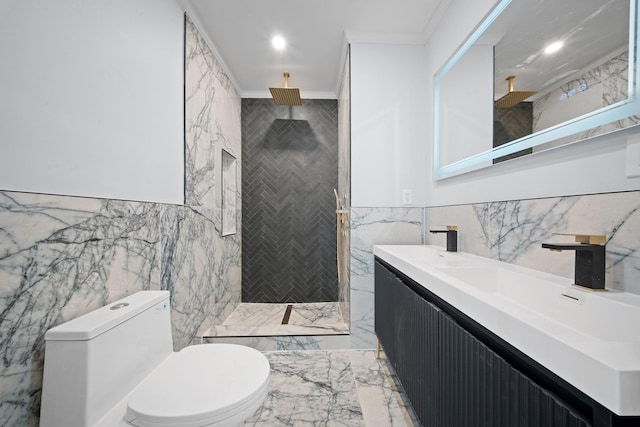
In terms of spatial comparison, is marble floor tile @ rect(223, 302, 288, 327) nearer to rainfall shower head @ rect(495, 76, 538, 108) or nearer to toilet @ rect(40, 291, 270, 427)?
toilet @ rect(40, 291, 270, 427)

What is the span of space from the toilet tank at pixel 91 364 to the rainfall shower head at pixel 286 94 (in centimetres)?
235

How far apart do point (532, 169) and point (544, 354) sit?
2.98ft

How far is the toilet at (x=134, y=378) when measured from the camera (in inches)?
33.3

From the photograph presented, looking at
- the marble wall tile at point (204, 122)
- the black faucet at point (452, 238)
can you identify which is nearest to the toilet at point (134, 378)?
the marble wall tile at point (204, 122)

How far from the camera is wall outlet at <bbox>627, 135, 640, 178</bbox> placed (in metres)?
0.77

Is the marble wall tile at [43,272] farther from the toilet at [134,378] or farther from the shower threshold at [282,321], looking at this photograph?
the shower threshold at [282,321]

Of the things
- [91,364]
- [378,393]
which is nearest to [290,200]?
[378,393]

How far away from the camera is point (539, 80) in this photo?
114cm

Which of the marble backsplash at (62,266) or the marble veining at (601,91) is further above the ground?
the marble veining at (601,91)

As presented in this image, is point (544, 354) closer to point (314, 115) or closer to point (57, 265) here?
point (57, 265)

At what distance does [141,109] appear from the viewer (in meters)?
1.41

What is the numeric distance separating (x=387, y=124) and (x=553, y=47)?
121cm

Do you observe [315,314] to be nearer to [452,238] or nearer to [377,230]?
[377,230]

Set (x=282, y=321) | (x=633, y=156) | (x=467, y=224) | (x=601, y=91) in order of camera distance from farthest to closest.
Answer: (x=282, y=321) → (x=467, y=224) → (x=601, y=91) → (x=633, y=156)
